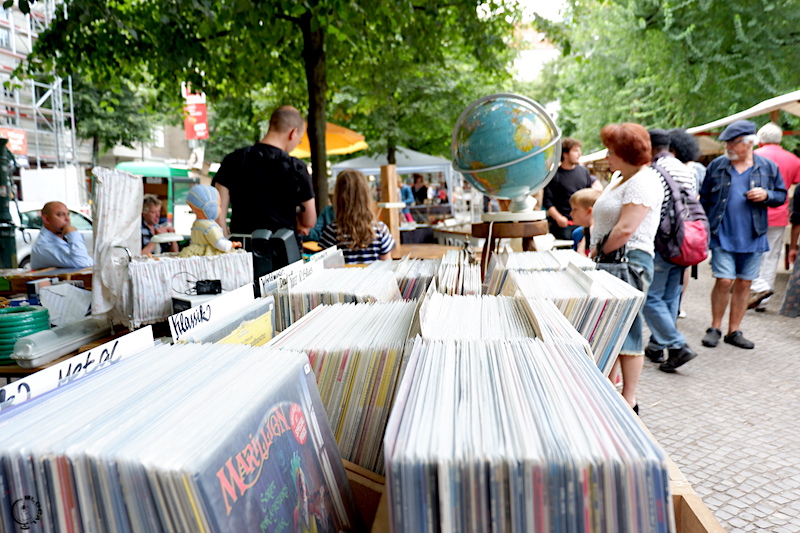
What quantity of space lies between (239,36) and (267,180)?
4.30 meters

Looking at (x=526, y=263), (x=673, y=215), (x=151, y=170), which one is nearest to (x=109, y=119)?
(x=151, y=170)

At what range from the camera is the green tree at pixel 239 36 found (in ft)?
17.8

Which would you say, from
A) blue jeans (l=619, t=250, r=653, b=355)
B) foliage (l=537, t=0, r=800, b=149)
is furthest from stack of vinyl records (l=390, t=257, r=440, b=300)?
foliage (l=537, t=0, r=800, b=149)

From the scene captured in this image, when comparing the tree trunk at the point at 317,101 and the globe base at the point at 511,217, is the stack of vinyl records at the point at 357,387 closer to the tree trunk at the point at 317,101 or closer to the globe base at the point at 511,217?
the globe base at the point at 511,217

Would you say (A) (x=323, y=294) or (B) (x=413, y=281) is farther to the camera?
(B) (x=413, y=281)

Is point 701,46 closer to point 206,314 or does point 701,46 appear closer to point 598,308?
point 598,308

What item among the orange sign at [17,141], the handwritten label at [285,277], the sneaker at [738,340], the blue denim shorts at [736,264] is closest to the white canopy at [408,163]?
the blue denim shorts at [736,264]

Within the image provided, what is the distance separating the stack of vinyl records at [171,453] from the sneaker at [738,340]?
5.60m

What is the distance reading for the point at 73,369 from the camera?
2.95ft

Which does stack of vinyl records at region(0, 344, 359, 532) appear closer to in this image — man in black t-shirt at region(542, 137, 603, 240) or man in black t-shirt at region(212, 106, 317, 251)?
man in black t-shirt at region(212, 106, 317, 251)

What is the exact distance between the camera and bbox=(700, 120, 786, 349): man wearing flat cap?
5.18 metres

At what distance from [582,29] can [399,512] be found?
715 inches

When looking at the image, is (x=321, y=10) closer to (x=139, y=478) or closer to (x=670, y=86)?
(x=139, y=478)

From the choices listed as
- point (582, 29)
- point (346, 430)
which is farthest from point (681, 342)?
point (582, 29)
